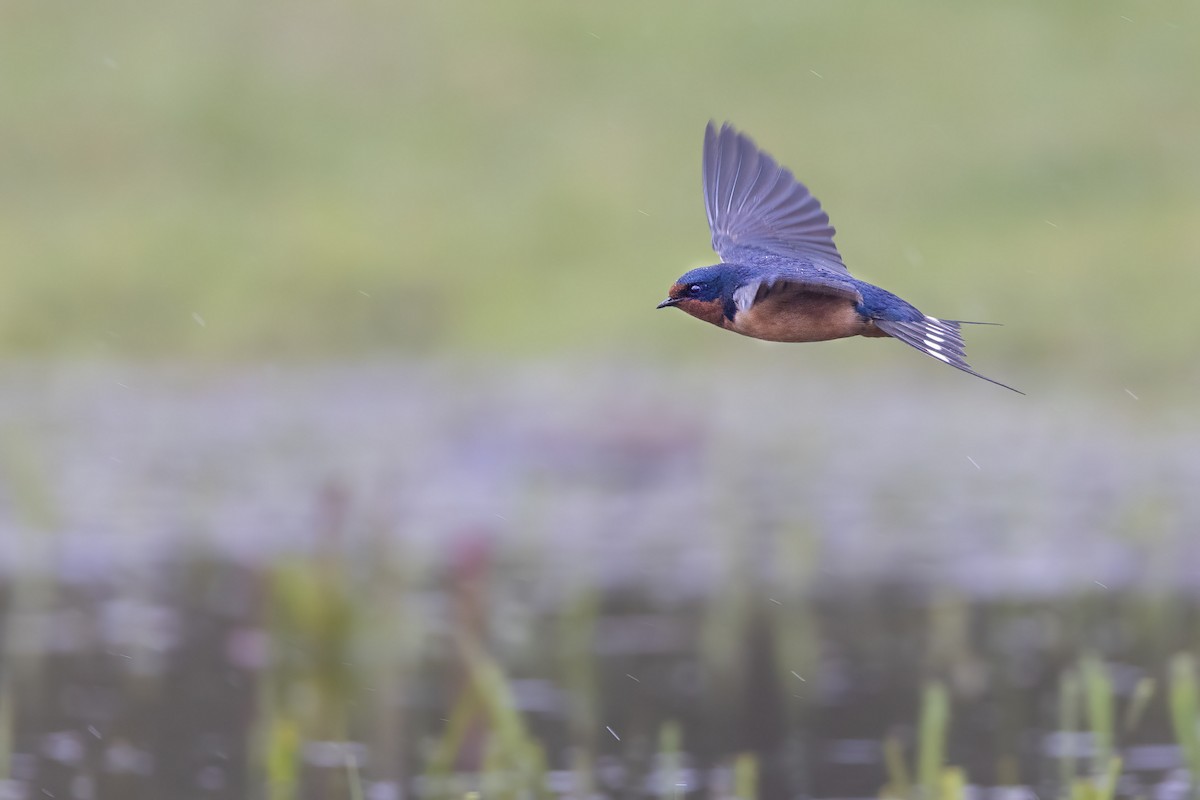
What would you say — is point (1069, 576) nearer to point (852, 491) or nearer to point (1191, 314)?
point (852, 491)

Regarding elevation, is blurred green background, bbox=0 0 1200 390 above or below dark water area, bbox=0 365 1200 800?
above

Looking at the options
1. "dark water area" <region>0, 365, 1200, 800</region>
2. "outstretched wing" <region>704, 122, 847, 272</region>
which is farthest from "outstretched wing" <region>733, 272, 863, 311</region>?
"dark water area" <region>0, 365, 1200, 800</region>

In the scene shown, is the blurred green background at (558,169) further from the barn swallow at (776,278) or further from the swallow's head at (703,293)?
the swallow's head at (703,293)

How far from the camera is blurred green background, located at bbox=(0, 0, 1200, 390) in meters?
19.1

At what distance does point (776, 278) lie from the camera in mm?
3350

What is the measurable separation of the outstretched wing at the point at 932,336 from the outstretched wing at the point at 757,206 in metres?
0.69

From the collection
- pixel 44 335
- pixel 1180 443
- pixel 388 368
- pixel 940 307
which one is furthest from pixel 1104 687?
pixel 44 335

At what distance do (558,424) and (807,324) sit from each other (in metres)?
10.00

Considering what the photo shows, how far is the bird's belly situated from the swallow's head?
0.08 metres

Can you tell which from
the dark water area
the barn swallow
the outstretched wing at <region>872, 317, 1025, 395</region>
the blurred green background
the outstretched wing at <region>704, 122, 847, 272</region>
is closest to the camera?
the outstretched wing at <region>872, 317, 1025, 395</region>

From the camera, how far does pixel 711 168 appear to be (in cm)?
434

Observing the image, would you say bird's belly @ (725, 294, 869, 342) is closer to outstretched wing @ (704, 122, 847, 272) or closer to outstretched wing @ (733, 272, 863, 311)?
outstretched wing @ (733, 272, 863, 311)

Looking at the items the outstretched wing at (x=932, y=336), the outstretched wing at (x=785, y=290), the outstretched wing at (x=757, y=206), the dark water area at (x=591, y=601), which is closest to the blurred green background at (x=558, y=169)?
the dark water area at (x=591, y=601)

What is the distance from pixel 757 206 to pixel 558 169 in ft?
66.5
